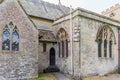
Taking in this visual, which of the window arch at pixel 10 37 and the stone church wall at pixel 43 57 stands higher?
the window arch at pixel 10 37

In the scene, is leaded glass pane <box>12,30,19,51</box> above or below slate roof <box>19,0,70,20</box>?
below

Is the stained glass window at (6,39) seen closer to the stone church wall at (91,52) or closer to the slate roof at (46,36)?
the slate roof at (46,36)

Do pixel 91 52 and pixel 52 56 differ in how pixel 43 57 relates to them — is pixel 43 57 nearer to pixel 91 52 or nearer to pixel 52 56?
pixel 52 56

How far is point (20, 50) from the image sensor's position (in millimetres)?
11680

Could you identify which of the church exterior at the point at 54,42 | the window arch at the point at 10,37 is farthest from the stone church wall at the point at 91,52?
the window arch at the point at 10,37

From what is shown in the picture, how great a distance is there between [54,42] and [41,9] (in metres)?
5.68

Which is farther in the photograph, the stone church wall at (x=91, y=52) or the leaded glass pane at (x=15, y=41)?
the stone church wall at (x=91, y=52)

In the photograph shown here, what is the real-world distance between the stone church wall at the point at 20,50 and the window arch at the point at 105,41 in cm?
747

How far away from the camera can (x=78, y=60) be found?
41.8ft

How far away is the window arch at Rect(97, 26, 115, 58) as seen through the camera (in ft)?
49.9

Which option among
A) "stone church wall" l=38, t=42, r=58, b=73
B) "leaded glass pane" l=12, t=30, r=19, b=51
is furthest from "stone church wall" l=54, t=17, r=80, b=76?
"leaded glass pane" l=12, t=30, r=19, b=51

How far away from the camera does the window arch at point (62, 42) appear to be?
1488cm

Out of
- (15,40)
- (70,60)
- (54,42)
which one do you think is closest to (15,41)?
(15,40)

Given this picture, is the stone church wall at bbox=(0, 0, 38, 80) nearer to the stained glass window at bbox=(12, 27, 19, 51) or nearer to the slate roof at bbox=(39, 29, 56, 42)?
the stained glass window at bbox=(12, 27, 19, 51)
